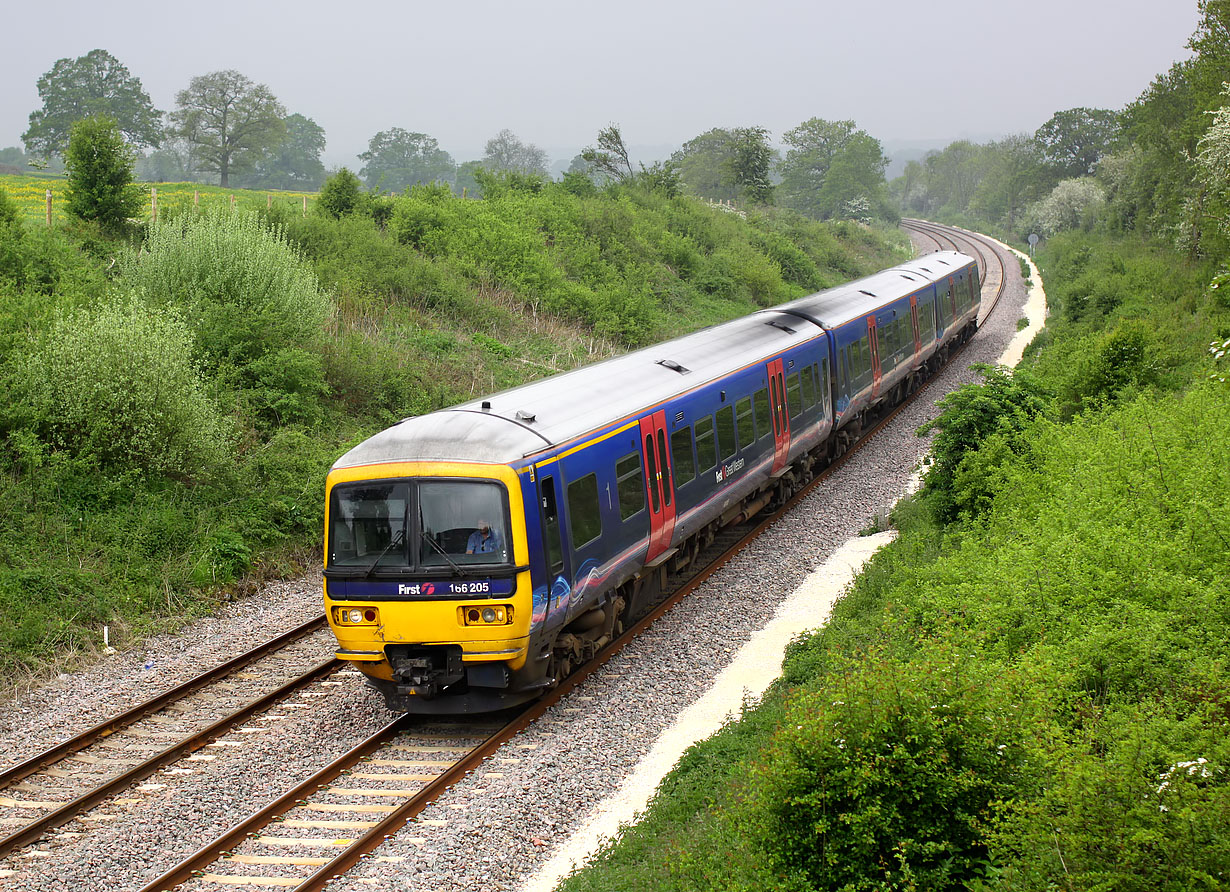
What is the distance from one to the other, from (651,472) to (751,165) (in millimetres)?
54363

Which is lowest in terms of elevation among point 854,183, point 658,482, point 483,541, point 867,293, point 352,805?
point 352,805

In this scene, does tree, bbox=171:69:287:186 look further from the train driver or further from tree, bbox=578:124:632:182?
the train driver

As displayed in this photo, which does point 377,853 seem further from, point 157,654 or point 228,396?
point 228,396

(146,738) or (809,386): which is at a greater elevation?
(809,386)

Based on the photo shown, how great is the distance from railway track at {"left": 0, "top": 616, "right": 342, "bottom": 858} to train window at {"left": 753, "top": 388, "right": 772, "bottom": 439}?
7535 millimetres

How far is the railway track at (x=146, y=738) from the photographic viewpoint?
9062 millimetres

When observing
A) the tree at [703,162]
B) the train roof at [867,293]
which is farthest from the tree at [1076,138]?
the train roof at [867,293]

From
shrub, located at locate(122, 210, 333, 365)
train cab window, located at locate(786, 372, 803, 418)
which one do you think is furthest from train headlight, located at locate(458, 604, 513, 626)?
shrub, located at locate(122, 210, 333, 365)

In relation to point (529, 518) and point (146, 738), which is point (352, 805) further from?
point (529, 518)

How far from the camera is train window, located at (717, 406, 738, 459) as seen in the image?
14.6 meters

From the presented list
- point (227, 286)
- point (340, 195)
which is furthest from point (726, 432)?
point (340, 195)

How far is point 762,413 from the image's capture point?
16219 mm

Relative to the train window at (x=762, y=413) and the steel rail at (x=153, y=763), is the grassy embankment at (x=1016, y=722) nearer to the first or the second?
the train window at (x=762, y=413)

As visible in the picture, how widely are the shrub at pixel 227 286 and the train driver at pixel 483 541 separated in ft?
36.0
